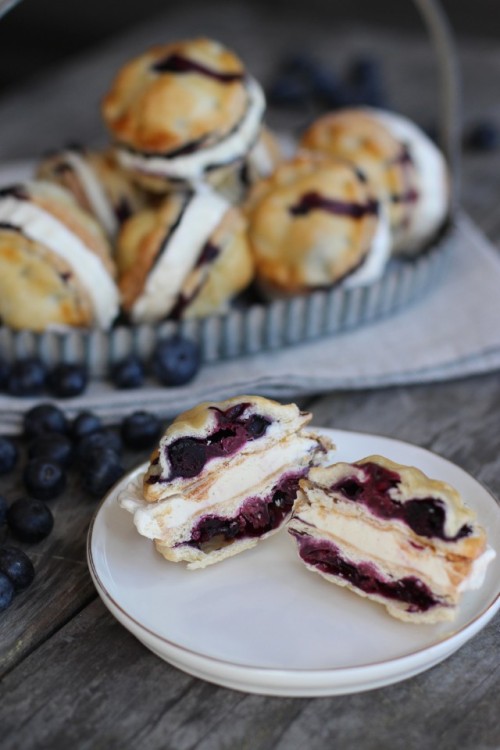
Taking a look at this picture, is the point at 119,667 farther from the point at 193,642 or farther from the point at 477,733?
the point at 477,733

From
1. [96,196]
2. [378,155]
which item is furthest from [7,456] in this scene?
[378,155]

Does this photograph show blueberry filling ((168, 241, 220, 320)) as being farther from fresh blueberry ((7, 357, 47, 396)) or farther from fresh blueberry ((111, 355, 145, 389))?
fresh blueberry ((7, 357, 47, 396))

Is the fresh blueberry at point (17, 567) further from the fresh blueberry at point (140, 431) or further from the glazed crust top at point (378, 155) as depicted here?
the glazed crust top at point (378, 155)

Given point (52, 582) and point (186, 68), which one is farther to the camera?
point (186, 68)

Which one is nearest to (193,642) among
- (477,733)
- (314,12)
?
(477,733)

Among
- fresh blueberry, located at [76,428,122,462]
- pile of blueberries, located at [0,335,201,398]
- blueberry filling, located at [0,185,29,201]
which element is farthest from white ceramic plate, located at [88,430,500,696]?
blueberry filling, located at [0,185,29,201]

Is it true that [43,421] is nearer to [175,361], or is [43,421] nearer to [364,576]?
[175,361]
